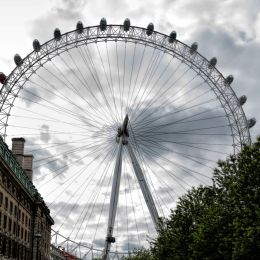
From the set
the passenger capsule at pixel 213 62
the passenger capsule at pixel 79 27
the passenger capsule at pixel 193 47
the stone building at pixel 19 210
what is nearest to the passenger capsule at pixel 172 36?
the passenger capsule at pixel 193 47

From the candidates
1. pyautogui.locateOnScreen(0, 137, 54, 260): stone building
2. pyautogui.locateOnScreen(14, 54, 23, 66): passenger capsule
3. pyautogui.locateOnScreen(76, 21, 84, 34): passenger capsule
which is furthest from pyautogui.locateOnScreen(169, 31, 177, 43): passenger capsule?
pyautogui.locateOnScreen(0, 137, 54, 260): stone building

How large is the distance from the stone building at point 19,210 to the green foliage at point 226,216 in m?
20.5

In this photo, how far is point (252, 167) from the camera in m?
42.3

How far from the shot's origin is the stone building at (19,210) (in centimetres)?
7162

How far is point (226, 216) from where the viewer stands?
47.9 metres

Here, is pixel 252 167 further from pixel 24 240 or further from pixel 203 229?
pixel 24 240

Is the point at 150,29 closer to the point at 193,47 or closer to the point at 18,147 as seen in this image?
the point at 193,47

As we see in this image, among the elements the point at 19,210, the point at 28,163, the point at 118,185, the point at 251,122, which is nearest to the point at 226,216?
the point at 118,185

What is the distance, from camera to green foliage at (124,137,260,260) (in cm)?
4172

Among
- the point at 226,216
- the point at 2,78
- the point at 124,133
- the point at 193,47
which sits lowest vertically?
the point at 226,216

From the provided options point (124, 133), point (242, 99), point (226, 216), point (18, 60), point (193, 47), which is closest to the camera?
point (226, 216)

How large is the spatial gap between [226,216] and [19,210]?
45.3 meters

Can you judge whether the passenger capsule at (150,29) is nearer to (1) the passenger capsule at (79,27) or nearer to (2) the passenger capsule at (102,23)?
(2) the passenger capsule at (102,23)

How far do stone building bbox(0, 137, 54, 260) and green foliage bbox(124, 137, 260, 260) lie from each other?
20519mm
